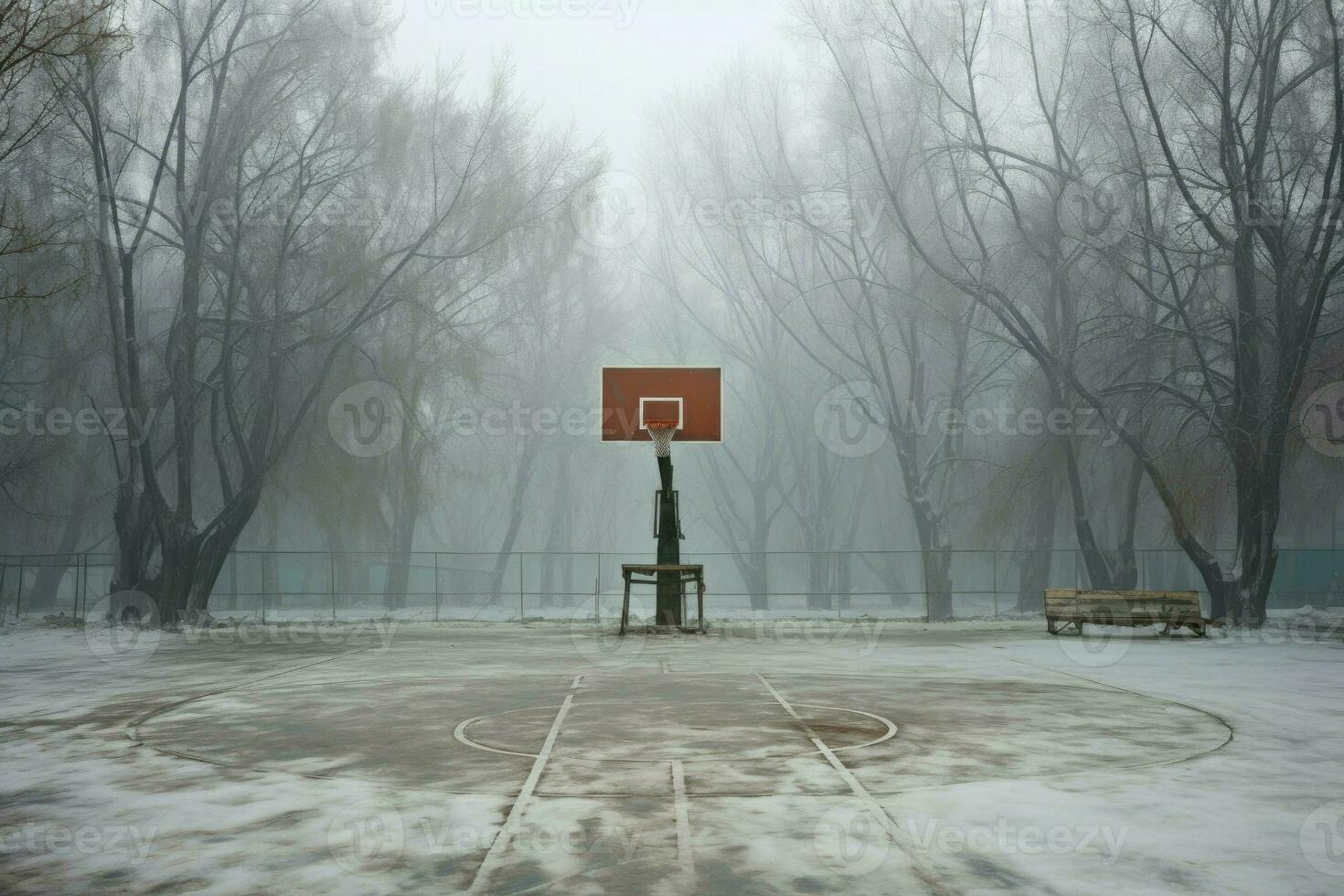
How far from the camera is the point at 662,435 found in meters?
22.7

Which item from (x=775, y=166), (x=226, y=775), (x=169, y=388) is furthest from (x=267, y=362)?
(x=226, y=775)

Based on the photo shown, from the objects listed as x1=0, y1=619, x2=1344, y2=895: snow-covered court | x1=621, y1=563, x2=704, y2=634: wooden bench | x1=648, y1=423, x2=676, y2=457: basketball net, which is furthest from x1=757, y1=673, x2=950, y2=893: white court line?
x1=648, y1=423, x2=676, y2=457: basketball net

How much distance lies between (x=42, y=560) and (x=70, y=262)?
1596 cm

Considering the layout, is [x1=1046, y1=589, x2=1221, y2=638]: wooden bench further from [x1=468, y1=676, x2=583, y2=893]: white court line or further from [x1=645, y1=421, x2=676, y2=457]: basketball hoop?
[x1=468, y1=676, x2=583, y2=893]: white court line

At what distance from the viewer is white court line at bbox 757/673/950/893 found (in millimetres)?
5352

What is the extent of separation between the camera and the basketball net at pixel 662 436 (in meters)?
22.5

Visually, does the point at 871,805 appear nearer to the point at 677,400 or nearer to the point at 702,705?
the point at 702,705

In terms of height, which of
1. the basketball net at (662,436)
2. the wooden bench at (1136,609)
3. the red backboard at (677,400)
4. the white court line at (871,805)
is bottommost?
the white court line at (871,805)

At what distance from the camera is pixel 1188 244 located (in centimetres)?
2423

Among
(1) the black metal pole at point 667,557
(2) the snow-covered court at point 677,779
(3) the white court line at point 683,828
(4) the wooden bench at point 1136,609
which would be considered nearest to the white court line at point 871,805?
(2) the snow-covered court at point 677,779

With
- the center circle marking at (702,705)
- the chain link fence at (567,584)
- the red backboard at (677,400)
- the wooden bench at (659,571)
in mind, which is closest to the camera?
the center circle marking at (702,705)

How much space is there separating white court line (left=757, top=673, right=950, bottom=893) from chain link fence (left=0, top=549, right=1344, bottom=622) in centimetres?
1462

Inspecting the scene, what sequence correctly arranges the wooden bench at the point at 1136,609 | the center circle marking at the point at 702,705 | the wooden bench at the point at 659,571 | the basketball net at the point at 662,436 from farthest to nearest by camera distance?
1. the basketball net at the point at 662,436
2. the wooden bench at the point at 659,571
3. the wooden bench at the point at 1136,609
4. the center circle marking at the point at 702,705

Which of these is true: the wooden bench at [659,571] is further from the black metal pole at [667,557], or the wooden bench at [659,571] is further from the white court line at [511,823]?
the white court line at [511,823]
